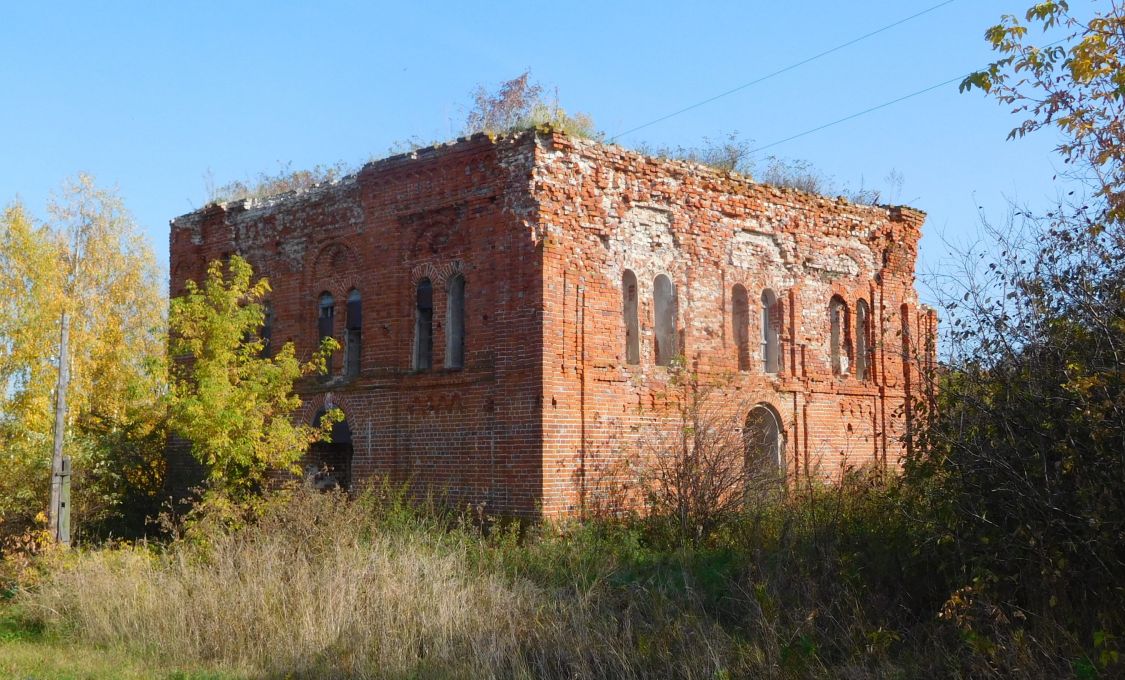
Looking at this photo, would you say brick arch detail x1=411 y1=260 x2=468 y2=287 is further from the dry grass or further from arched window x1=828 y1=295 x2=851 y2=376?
arched window x1=828 y1=295 x2=851 y2=376

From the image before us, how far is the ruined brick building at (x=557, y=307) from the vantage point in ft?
48.0

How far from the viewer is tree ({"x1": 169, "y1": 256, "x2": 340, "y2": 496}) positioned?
14.0 metres

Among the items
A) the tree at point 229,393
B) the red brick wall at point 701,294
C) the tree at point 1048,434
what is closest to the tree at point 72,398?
the tree at point 229,393

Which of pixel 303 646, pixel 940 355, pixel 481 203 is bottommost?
pixel 303 646

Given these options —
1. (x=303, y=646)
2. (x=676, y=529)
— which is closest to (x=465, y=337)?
(x=676, y=529)

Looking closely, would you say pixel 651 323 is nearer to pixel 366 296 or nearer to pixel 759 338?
pixel 759 338

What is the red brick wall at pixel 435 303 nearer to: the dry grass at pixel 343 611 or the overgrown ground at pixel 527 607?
the overgrown ground at pixel 527 607

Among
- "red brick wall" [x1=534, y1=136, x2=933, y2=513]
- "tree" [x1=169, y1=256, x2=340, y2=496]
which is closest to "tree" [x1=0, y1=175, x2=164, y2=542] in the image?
"tree" [x1=169, y1=256, x2=340, y2=496]

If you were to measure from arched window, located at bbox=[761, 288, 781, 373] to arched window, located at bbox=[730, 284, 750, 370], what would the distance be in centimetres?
58

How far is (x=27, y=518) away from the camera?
16.5m

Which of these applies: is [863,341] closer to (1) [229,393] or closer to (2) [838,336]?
(2) [838,336]

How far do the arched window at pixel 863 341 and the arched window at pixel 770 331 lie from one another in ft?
7.50

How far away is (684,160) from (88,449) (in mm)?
11307

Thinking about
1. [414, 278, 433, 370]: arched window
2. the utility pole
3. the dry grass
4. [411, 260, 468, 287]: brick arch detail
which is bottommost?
the dry grass
